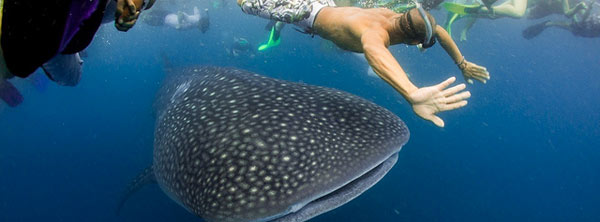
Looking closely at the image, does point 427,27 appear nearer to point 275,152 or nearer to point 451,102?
point 451,102

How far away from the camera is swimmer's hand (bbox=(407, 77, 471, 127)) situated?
2752mm

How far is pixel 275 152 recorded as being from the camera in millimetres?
2793

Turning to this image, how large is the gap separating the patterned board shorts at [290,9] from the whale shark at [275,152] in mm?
1937

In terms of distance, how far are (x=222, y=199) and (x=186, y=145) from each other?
3.36ft

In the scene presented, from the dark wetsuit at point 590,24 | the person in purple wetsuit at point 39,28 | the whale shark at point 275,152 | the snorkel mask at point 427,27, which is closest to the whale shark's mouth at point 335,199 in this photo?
the whale shark at point 275,152

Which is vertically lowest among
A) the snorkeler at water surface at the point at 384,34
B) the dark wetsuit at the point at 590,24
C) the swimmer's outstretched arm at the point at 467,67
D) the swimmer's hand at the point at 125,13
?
the dark wetsuit at the point at 590,24

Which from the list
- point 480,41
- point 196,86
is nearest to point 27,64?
point 196,86

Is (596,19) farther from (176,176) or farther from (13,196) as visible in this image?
(13,196)

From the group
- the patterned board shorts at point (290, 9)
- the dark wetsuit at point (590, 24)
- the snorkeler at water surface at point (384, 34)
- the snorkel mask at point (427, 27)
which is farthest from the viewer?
the dark wetsuit at point (590, 24)

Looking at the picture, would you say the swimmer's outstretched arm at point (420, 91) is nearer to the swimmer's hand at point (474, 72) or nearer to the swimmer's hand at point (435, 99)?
the swimmer's hand at point (435, 99)

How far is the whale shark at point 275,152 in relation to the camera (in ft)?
8.41

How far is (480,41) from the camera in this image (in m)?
90.2

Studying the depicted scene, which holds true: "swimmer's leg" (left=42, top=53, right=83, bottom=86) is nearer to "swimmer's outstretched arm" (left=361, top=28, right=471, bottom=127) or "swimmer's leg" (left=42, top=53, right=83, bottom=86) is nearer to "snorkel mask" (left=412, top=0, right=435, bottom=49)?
"swimmer's outstretched arm" (left=361, top=28, right=471, bottom=127)

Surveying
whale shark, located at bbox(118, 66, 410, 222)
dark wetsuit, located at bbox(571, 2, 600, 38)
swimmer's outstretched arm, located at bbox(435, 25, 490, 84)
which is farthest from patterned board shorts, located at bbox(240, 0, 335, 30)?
dark wetsuit, located at bbox(571, 2, 600, 38)
